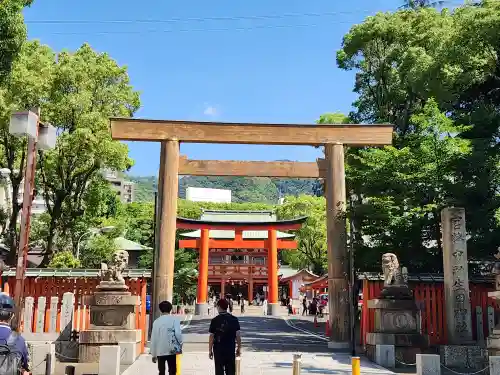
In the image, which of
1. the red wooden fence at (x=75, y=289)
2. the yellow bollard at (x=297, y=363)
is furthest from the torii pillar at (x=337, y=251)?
the yellow bollard at (x=297, y=363)

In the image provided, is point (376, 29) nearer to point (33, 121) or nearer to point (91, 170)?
point (91, 170)

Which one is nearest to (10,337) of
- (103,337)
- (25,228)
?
(25,228)

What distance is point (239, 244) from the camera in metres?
41.5

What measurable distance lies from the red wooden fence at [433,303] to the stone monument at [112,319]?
6785 mm

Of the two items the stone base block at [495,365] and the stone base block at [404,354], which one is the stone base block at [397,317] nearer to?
the stone base block at [404,354]

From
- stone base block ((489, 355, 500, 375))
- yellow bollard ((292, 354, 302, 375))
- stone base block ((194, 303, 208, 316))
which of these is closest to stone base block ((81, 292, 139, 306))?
yellow bollard ((292, 354, 302, 375))

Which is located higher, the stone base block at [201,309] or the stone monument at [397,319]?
the stone monument at [397,319]

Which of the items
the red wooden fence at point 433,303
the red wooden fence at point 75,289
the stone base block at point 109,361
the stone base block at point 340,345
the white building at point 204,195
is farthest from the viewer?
the white building at point 204,195

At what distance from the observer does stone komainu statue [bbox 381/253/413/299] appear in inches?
537

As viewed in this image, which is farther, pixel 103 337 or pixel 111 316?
pixel 111 316

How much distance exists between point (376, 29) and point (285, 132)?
11.0 meters

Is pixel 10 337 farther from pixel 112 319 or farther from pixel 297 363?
pixel 112 319

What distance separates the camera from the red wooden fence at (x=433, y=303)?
14591 mm

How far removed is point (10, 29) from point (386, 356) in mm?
14387
